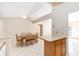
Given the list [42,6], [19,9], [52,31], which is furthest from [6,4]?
[52,31]

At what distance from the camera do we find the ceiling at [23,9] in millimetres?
757

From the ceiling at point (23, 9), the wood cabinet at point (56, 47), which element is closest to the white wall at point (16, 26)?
the ceiling at point (23, 9)

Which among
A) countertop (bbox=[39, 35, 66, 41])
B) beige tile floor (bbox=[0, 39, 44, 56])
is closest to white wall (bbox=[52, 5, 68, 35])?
countertop (bbox=[39, 35, 66, 41])

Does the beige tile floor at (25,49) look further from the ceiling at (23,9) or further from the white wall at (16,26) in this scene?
the ceiling at (23,9)

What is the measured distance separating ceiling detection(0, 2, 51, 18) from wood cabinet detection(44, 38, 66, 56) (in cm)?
22

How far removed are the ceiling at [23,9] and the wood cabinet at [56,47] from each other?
0.74 ft

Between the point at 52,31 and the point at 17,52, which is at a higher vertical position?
the point at 52,31

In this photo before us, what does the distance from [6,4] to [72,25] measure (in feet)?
1.65

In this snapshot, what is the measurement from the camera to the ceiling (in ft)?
2.48

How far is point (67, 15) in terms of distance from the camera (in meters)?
0.78

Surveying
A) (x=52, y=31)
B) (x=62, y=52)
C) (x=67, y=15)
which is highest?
(x=67, y=15)

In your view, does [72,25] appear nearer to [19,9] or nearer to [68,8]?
[68,8]

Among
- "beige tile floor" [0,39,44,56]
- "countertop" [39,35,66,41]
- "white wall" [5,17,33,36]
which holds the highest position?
"white wall" [5,17,33,36]

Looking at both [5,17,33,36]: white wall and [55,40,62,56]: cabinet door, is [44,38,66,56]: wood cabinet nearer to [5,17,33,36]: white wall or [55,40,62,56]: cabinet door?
[55,40,62,56]: cabinet door
